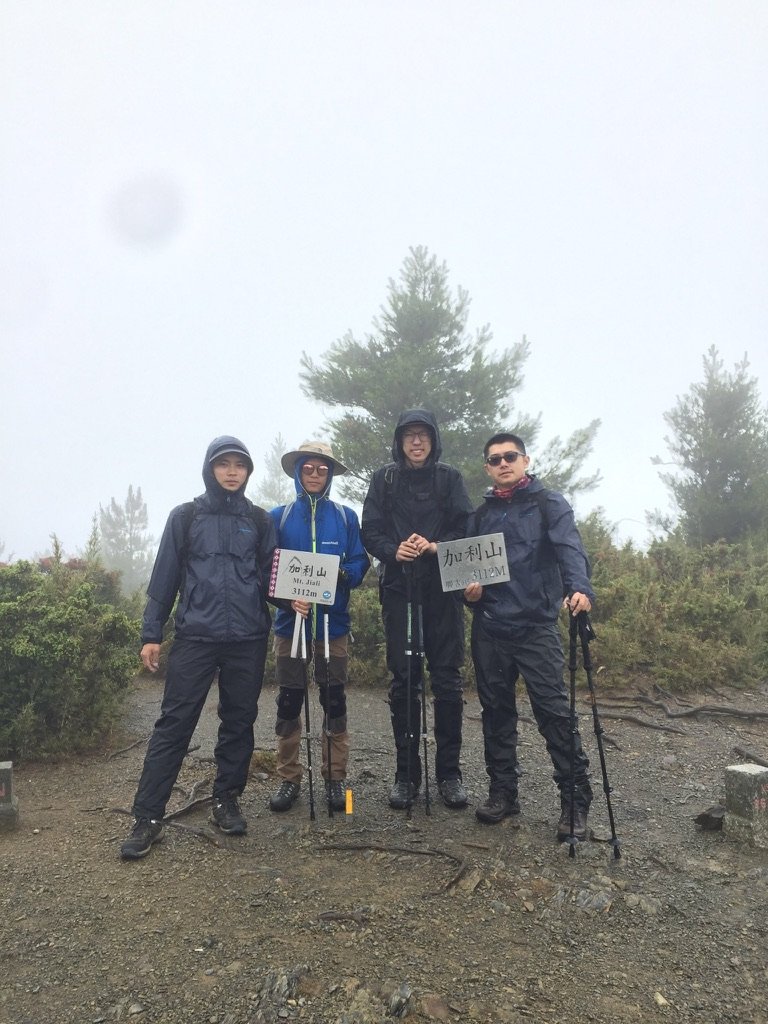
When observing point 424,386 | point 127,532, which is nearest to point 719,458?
point 424,386

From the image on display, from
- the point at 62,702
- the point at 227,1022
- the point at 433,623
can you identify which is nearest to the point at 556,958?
the point at 227,1022

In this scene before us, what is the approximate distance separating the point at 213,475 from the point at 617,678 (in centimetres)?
629

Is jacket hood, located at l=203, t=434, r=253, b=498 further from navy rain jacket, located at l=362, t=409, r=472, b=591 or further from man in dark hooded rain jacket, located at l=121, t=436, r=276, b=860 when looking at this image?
navy rain jacket, located at l=362, t=409, r=472, b=591

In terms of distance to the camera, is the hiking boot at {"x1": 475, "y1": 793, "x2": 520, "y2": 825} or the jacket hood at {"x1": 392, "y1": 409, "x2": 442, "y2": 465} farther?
the jacket hood at {"x1": 392, "y1": 409, "x2": 442, "y2": 465}

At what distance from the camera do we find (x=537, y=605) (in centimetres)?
433

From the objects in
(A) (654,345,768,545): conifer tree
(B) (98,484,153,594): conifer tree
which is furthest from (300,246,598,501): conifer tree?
(B) (98,484,153,594): conifer tree

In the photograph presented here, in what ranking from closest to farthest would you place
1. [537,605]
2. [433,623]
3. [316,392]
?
[537,605], [433,623], [316,392]

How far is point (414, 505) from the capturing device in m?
4.82

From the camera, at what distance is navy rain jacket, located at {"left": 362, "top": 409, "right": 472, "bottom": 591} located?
15.6ft

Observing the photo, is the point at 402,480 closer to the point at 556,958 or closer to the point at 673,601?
the point at 556,958

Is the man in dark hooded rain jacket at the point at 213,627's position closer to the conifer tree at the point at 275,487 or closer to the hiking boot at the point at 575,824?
the hiking boot at the point at 575,824

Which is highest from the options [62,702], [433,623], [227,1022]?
[433,623]

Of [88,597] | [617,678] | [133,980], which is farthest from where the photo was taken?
[617,678]

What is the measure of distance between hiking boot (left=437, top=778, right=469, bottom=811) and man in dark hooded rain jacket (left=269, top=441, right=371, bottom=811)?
2.49ft
